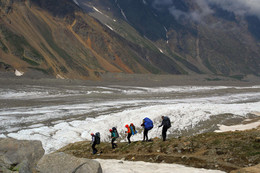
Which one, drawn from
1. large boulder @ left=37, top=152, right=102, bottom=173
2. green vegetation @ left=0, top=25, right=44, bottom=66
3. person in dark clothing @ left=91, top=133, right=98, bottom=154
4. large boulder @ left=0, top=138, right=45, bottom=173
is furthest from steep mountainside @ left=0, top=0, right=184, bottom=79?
large boulder @ left=37, top=152, right=102, bottom=173

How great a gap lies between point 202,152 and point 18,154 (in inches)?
292

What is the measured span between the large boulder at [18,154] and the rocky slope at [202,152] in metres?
4.45

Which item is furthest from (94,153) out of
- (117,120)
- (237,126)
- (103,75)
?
(103,75)

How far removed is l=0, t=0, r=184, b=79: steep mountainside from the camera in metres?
91.9

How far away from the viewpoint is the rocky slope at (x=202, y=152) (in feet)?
31.7

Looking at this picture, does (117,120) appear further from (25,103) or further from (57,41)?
(57,41)

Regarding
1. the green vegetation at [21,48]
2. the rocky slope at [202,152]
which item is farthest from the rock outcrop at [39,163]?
the green vegetation at [21,48]

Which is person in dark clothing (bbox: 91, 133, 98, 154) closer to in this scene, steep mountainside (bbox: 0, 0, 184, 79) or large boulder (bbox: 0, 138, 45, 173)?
large boulder (bbox: 0, 138, 45, 173)

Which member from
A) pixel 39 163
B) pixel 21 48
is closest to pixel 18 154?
pixel 39 163

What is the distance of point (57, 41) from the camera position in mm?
114750

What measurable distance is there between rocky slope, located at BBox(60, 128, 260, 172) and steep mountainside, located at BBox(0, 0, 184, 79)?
76771 mm

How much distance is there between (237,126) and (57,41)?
102439 millimetres

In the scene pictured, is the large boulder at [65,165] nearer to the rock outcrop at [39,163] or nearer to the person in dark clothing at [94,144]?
the rock outcrop at [39,163]

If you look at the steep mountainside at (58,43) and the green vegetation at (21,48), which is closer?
the green vegetation at (21,48)
